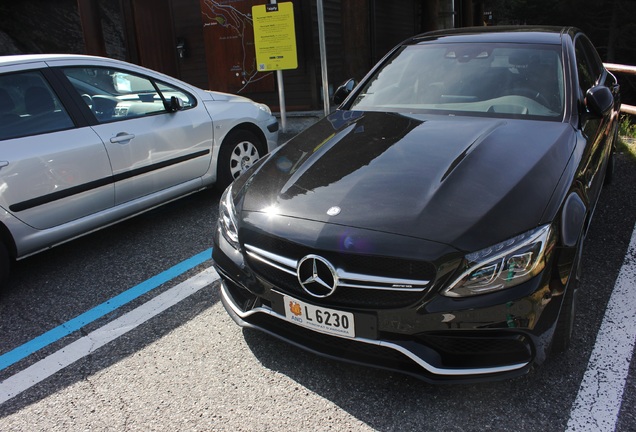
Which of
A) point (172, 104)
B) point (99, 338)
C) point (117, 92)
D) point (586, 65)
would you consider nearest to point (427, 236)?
point (99, 338)

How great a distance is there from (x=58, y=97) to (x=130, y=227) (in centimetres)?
128

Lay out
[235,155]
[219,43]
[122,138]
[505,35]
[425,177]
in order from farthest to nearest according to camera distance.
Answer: [219,43]
[235,155]
[122,138]
[505,35]
[425,177]

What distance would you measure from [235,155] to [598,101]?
10.4ft

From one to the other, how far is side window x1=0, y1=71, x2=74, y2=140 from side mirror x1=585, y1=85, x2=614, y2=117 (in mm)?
3352

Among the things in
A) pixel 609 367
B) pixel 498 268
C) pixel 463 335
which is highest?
pixel 498 268

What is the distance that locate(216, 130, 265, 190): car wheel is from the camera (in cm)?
493

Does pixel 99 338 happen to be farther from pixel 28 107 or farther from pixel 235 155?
pixel 235 155

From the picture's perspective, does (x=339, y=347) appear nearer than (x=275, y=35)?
Yes

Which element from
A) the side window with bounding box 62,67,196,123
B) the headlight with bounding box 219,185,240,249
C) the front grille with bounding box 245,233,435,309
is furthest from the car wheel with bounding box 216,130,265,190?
the front grille with bounding box 245,233,435,309

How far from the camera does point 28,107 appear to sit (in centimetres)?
353

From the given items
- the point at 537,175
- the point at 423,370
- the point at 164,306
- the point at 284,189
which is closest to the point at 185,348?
the point at 164,306

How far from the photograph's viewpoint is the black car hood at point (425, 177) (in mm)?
2139

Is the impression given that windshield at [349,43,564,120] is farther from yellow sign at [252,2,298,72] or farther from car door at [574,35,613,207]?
yellow sign at [252,2,298,72]

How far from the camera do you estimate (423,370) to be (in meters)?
2.11
